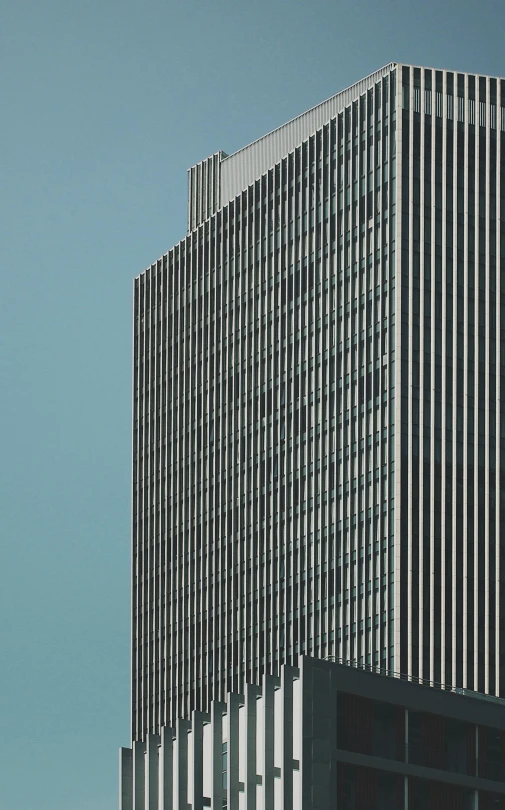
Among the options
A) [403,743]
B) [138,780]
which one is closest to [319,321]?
[138,780]

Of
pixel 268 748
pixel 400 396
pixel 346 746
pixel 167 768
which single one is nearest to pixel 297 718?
pixel 346 746

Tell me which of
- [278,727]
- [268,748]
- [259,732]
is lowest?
[268,748]

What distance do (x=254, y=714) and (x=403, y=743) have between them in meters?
9.34

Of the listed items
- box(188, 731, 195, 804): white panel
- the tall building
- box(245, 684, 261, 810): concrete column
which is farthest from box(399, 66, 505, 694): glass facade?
box(245, 684, 261, 810): concrete column

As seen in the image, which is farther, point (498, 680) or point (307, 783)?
point (498, 680)

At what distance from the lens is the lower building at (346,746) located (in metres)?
114

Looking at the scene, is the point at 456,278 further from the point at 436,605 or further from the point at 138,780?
the point at 138,780

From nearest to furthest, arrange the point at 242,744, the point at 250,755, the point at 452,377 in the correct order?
the point at 250,755, the point at 242,744, the point at 452,377

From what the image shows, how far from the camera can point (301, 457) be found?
19512 centimetres

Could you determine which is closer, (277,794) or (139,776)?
(277,794)

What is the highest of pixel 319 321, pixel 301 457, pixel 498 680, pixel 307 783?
pixel 319 321

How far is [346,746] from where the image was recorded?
379 ft

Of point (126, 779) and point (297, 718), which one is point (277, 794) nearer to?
point (297, 718)

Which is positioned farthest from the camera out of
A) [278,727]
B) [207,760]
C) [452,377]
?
[452,377]
